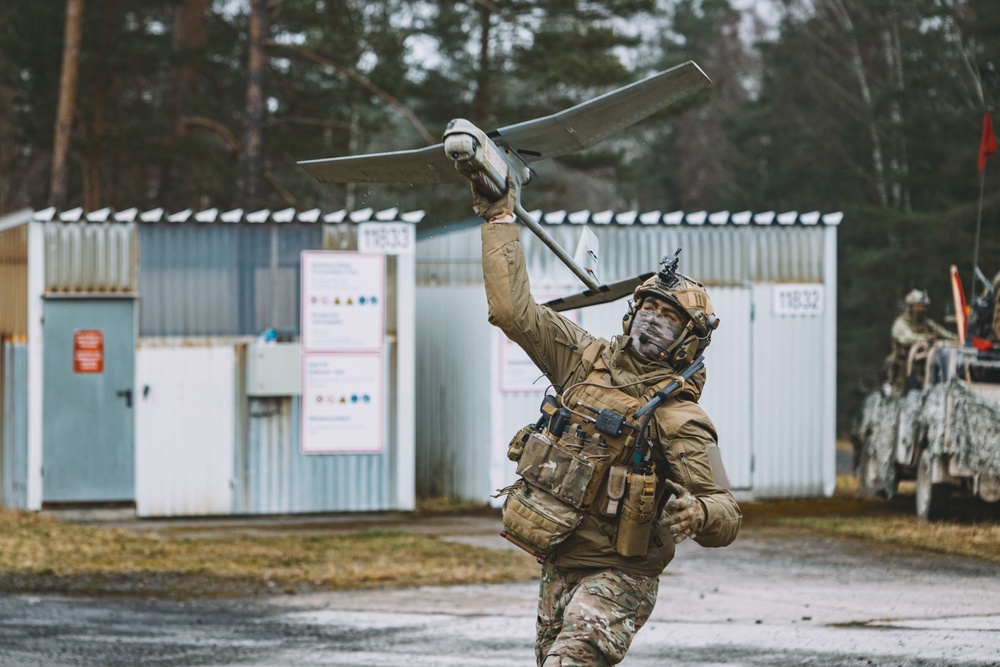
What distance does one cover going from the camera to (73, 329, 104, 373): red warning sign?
14016 mm

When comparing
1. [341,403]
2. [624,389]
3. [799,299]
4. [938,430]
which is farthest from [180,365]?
[624,389]

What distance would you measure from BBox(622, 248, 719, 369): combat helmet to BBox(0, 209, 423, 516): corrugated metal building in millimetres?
8826

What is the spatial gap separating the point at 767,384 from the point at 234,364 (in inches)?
229

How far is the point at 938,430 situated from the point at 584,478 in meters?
8.78

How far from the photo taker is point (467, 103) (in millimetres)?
30828

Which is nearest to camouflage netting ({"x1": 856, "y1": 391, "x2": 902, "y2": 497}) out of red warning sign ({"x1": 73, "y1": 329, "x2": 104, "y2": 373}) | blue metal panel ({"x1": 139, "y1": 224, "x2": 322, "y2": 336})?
blue metal panel ({"x1": 139, "y1": 224, "x2": 322, "y2": 336})

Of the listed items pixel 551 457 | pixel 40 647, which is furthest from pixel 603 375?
pixel 40 647

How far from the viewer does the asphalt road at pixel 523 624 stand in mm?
7680

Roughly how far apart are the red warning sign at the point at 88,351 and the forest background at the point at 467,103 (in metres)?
8.51

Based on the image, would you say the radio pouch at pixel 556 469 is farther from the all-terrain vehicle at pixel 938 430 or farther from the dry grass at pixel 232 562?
the all-terrain vehicle at pixel 938 430

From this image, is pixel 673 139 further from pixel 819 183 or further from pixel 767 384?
pixel 767 384

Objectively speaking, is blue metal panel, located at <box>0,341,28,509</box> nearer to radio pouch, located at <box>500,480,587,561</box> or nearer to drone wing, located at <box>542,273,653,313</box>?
drone wing, located at <box>542,273,653,313</box>

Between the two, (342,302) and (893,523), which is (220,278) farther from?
(893,523)

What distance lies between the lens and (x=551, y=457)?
204 inches
